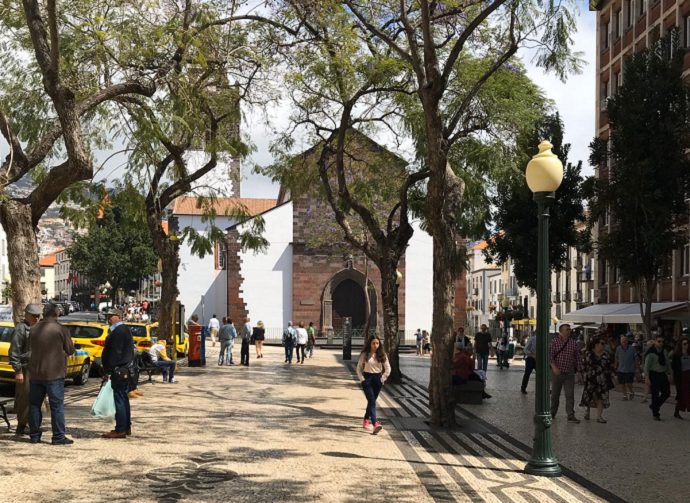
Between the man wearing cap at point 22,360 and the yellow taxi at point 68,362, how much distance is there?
5.67 meters

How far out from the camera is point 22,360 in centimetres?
1182

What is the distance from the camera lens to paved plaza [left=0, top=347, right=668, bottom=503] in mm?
8703

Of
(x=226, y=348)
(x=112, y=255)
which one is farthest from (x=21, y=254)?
(x=112, y=255)

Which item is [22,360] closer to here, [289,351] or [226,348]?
[226,348]

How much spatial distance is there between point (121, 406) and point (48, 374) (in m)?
1.14

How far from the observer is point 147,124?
50.0ft

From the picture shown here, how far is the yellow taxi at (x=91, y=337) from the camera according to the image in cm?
2375

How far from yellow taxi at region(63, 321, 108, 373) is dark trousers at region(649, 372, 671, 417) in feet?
44.0

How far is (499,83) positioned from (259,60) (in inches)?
241

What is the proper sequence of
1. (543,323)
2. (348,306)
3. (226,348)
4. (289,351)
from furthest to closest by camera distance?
(348,306) < (289,351) < (226,348) < (543,323)

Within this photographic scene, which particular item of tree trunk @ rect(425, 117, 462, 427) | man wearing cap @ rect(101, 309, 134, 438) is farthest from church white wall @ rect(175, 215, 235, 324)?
man wearing cap @ rect(101, 309, 134, 438)

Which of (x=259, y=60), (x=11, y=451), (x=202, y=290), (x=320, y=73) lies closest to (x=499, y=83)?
(x=320, y=73)

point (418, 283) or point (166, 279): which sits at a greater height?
point (418, 283)

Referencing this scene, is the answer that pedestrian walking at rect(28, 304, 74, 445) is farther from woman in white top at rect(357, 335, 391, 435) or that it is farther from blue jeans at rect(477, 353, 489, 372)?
blue jeans at rect(477, 353, 489, 372)
